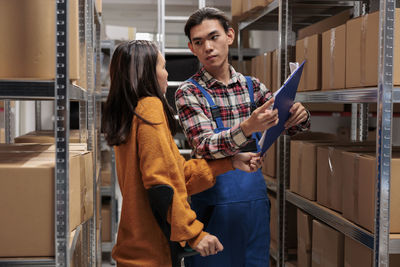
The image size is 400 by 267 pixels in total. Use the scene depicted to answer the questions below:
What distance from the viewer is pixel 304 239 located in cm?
265

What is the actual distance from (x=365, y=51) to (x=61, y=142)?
4.10 feet

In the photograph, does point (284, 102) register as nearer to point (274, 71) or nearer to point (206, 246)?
point (206, 246)

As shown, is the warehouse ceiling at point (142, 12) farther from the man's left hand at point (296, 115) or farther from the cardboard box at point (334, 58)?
the man's left hand at point (296, 115)

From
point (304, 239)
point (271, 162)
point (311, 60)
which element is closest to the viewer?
point (311, 60)

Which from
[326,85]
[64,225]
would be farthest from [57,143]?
[326,85]

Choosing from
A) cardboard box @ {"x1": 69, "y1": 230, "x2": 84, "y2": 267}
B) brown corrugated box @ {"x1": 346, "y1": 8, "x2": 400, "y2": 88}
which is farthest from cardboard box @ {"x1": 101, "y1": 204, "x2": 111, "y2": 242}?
brown corrugated box @ {"x1": 346, "y1": 8, "x2": 400, "y2": 88}

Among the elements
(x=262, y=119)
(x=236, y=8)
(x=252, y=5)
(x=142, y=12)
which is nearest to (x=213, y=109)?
(x=262, y=119)

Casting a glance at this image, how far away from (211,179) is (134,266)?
0.48 meters

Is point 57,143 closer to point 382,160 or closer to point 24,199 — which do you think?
point 24,199

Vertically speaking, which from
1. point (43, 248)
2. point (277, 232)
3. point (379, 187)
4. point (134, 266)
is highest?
point (379, 187)

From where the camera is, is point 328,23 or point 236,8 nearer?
point 328,23

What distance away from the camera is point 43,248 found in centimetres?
143

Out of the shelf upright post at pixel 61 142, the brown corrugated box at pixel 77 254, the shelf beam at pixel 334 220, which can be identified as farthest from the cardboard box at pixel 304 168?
the shelf upright post at pixel 61 142

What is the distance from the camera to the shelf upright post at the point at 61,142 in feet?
4.65
